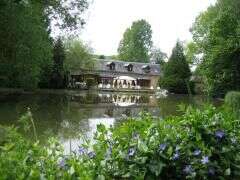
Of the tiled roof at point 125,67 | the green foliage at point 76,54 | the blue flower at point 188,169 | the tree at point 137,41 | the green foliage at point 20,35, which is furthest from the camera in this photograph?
the tree at point 137,41

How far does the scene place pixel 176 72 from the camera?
62469 mm

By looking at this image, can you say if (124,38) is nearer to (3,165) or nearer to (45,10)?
(45,10)

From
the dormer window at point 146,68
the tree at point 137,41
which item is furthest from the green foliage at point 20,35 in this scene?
the tree at point 137,41

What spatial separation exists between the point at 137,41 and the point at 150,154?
93.8 m

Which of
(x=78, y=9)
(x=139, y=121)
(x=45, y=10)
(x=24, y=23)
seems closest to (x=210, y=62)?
(x=78, y=9)

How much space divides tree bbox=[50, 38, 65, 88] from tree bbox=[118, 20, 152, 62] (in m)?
42.9

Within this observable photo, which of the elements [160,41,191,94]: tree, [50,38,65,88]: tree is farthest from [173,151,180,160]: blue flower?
[160,41,191,94]: tree

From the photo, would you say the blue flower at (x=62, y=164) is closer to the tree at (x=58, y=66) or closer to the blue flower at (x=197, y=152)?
the blue flower at (x=197, y=152)

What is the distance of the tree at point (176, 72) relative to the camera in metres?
61.4

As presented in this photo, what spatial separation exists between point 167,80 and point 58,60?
17055 mm

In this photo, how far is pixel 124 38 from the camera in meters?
99.1

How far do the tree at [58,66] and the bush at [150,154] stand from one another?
1904 inches

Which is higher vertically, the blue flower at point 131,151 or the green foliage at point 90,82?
Result: the green foliage at point 90,82

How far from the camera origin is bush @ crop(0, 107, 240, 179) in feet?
10.7
